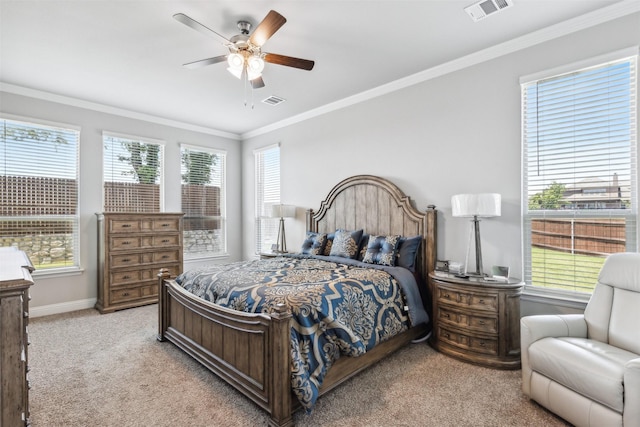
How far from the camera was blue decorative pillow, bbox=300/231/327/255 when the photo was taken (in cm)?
410

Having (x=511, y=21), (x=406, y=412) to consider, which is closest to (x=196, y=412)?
(x=406, y=412)

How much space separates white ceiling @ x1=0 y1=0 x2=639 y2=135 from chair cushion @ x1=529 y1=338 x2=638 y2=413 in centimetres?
249

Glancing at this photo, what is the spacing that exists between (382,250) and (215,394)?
6.77 ft

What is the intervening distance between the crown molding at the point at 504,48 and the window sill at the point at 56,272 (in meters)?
4.14

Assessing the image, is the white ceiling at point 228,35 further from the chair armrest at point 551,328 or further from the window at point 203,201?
the chair armrest at point 551,328

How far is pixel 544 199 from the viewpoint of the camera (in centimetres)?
286

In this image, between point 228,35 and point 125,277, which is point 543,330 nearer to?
point 228,35

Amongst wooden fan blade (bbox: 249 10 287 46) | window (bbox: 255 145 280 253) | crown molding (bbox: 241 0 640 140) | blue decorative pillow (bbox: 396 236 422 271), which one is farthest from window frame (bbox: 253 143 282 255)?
wooden fan blade (bbox: 249 10 287 46)

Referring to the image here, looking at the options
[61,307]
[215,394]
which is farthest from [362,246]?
[61,307]

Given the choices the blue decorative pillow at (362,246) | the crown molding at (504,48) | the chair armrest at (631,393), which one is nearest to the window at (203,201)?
the crown molding at (504,48)

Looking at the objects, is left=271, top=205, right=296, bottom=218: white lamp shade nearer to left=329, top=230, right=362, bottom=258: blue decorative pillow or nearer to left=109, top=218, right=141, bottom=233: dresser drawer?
left=329, top=230, right=362, bottom=258: blue decorative pillow

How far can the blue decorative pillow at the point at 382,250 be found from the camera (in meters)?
3.34

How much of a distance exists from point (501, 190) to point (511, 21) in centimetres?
146

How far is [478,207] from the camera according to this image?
279 cm
